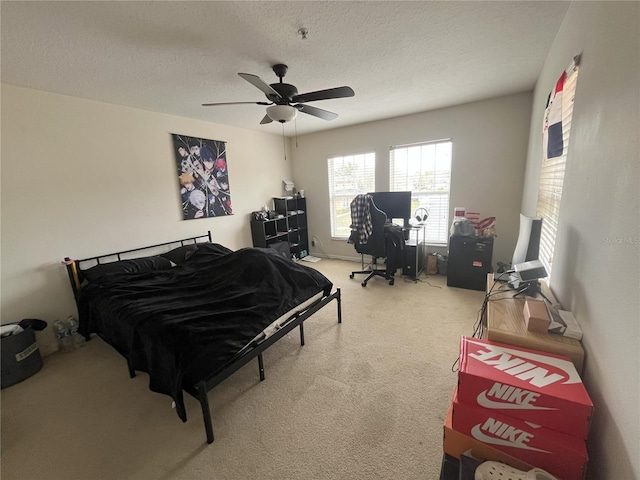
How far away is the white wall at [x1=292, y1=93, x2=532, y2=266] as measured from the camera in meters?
3.25

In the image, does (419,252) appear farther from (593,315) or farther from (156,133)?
(156,133)

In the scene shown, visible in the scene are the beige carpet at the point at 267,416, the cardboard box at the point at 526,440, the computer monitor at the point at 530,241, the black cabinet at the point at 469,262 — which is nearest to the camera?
the cardboard box at the point at 526,440

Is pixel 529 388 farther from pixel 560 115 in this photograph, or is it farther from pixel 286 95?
pixel 286 95

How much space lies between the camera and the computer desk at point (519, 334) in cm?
110

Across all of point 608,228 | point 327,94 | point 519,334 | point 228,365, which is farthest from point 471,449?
point 327,94

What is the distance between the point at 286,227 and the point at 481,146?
3363 mm

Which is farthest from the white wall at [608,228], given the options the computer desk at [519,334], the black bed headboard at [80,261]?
the black bed headboard at [80,261]

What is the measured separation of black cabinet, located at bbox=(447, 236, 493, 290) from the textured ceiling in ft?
5.99

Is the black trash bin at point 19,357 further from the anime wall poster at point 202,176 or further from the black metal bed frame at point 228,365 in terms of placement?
the anime wall poster at point 202,176

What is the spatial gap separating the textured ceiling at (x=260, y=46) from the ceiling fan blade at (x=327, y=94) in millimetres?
262

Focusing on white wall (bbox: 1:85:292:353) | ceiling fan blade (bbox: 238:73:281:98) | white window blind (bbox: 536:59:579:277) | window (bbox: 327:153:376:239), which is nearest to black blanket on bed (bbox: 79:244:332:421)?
white wall (bbox: 1:85:292:353)

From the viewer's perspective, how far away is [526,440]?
0.93 meters

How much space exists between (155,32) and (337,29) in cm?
120

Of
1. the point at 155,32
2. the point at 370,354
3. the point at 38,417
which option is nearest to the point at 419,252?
the point at 370,354
